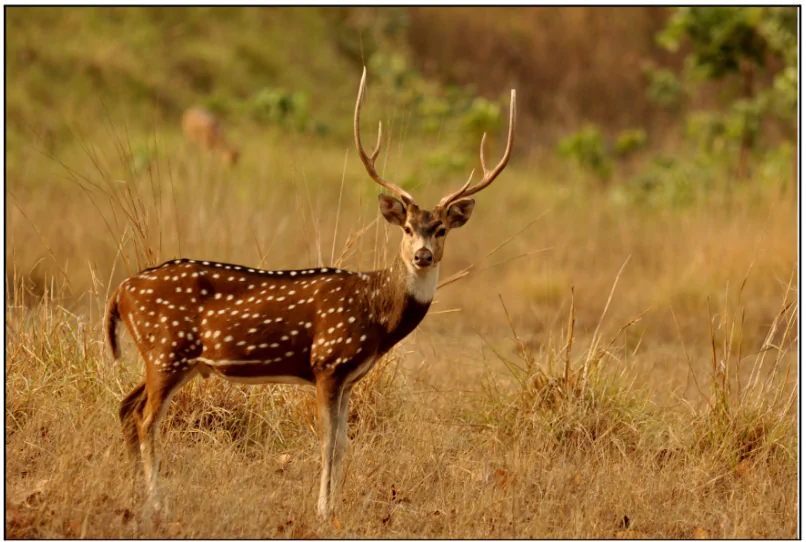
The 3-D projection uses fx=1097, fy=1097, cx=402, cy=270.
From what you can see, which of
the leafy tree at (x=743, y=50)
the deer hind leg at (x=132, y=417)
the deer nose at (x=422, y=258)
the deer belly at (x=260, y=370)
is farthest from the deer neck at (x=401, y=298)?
the leafy tree at (x=743, y=50)

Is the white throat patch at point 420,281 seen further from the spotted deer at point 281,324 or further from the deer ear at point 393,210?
the deer ear at point 393,210

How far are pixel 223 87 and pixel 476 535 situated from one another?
16198mm

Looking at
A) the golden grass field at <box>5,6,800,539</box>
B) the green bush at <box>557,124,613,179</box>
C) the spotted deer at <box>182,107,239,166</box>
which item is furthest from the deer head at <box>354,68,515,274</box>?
the green bush at <box>557,124,613,179</box>

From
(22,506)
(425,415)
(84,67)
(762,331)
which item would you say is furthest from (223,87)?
(22,506)

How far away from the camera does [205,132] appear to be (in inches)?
674

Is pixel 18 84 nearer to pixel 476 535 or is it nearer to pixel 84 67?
pixel 84 67

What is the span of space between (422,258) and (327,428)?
1.01 metres

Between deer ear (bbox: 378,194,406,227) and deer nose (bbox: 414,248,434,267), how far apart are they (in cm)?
41

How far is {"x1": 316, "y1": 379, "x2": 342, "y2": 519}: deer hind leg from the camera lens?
560 centimetres

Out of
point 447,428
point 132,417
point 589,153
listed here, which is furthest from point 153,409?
point 589,153

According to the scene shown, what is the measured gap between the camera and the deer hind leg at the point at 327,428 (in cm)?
560

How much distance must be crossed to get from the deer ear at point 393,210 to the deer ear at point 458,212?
0.80ft

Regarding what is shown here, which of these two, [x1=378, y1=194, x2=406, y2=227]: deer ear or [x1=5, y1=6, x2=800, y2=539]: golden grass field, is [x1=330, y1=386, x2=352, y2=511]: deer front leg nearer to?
[x1=5, y1=6, x2=800, y2=539]: golden grass field

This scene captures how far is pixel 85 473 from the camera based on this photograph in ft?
18.7
